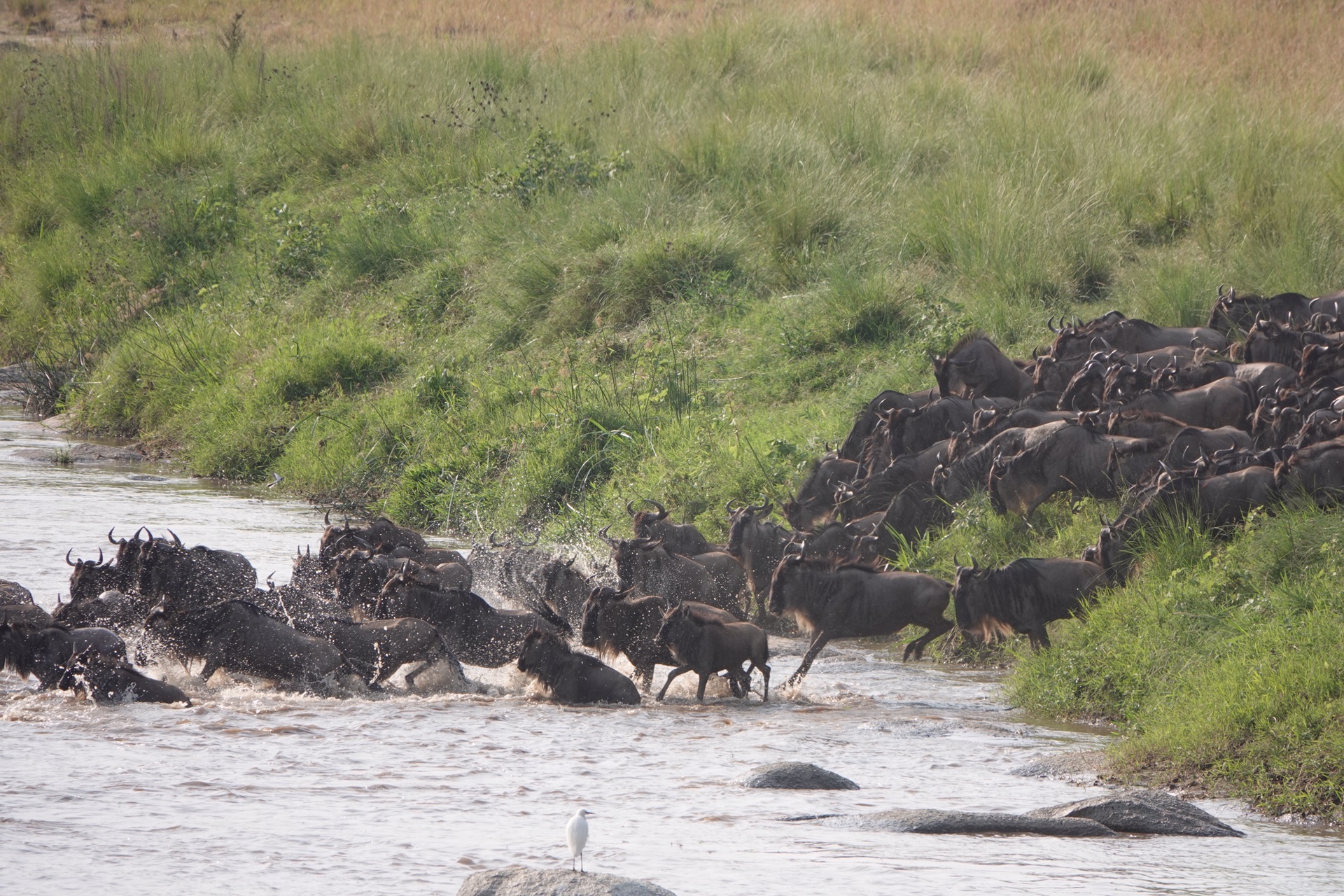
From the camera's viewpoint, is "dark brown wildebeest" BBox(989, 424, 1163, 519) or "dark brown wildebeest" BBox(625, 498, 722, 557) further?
"dark brown wildebeest" BBox(625, 498, 722, 557)

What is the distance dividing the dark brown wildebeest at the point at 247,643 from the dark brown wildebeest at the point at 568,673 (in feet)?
3.11

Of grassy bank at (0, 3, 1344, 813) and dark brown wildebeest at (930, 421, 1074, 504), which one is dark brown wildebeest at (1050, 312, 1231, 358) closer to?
grassy bank at (0, 3, 1344, 813)

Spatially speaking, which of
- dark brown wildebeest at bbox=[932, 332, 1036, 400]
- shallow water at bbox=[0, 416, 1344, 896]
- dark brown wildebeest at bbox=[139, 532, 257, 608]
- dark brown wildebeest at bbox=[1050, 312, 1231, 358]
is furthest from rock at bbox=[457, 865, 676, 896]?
dark brown wildebeest at bbox=[1050, 312, 1231, 358]

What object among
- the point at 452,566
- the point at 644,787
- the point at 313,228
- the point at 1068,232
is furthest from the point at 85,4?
the point at 644,787

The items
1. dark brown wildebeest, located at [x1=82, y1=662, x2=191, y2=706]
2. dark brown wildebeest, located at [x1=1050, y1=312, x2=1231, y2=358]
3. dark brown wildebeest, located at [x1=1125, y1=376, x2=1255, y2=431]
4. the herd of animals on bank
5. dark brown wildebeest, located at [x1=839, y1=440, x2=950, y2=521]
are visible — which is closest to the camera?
dark brown wildebeest, located at [x1=82, y1=662, x2=191, y2=706]

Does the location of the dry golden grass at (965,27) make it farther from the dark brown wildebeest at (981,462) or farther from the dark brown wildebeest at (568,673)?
the dark brown wildebeest at (568,673)

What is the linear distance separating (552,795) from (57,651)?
9.19 ft

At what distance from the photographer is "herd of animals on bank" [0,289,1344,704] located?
8.09 metres

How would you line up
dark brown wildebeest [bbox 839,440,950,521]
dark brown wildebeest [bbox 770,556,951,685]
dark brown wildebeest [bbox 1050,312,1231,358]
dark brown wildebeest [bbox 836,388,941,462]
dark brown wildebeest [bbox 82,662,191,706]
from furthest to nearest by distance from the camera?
dark brown wildebeest [bbox 1050,312,1231,358]
dark brown wildebeest [bbox 836,388,941,462]
dark brown wildebeest [bbox 839,440,950,521]
dark brown wildebeest [bbox 770,556,951,685]
dark brown wildebeest [bbox 82,662,191,706]

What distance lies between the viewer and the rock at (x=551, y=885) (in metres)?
4.86

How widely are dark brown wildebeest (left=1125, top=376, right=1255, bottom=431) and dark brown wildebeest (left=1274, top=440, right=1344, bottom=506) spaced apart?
139 centimetres

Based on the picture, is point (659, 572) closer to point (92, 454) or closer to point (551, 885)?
point (551, 885)

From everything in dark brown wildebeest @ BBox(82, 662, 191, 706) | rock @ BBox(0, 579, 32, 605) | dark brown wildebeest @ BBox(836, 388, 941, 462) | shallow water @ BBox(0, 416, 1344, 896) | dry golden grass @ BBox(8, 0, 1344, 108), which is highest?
dry golden grass @ BBox(8, 0, 1344, 108)

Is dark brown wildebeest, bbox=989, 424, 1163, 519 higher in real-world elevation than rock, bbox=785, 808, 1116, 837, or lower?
higher
